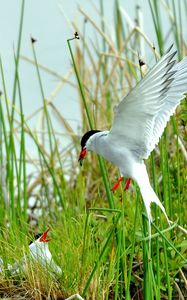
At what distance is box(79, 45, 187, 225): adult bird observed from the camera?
263cm

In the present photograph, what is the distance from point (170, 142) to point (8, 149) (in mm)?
1600

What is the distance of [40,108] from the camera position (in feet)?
20.5

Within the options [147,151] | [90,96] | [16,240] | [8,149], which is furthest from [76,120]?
[147,151]

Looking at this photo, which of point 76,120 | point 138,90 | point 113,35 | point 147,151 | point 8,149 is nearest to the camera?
point 138,90

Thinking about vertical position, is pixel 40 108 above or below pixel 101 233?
→ above

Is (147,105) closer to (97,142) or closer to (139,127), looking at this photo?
(139,127)

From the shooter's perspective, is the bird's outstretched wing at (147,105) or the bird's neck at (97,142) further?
the bird's neck at (97,142)

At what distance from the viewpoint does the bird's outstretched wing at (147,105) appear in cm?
261

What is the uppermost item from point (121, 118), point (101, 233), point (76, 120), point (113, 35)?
point (113, 35)

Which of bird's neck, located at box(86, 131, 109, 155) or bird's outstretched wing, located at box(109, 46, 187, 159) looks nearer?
bird's outstretched wing, located at box(109, 46, 187, 159)

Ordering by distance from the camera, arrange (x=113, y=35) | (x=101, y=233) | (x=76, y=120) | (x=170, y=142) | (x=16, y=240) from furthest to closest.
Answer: (x=113, y=35) → (x=76, y=120) → (x=170, y=142) → (x=101, y=233) → (x=16, y=240)

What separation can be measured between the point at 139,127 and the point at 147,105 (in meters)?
0.10

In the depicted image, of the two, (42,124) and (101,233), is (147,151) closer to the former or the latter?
(101,233)

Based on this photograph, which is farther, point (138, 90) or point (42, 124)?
point (42, 124)
